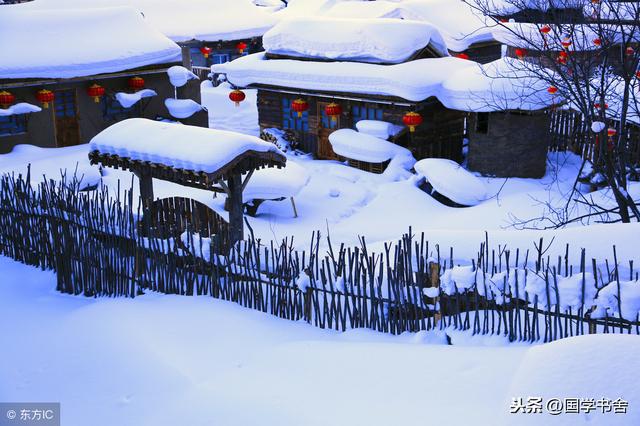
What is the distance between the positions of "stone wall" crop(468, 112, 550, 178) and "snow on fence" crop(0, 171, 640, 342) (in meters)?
Answer: 9.70

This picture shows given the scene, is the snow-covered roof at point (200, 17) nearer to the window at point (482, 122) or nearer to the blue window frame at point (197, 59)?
the blue window frame at point (197, 59)

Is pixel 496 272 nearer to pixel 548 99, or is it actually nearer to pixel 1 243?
pixel 1 243

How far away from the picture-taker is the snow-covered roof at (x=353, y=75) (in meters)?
18.0

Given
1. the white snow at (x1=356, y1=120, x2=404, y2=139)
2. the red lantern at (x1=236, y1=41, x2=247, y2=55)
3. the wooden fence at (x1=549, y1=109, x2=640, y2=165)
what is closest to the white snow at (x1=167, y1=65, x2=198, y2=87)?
the white snow at (x1=356, y1=120, x2=404, y2=139)

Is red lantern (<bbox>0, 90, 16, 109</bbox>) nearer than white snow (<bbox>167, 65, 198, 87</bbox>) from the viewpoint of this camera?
Yes

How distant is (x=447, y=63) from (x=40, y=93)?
428 inches

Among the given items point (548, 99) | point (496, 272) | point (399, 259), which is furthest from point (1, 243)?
point (548, 99)

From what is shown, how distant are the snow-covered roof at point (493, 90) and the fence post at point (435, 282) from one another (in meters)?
9.50

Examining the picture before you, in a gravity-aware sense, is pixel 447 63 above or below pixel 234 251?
above

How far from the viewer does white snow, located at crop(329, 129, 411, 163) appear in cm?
1844

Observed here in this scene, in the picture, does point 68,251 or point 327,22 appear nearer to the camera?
point 68,251

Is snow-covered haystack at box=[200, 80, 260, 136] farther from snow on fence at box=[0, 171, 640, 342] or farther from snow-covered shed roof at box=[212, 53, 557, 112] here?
snow on fence at box=[0, 171, 640, 342]

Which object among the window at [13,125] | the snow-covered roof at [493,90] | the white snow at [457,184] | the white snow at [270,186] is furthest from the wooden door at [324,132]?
the window at [13,125]

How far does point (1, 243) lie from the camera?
1142 cm
